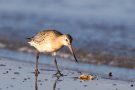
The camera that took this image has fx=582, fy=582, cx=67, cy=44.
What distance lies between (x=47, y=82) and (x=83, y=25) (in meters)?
10.1

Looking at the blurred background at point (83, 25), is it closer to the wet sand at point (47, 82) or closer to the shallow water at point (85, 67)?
the shallow water at point (85, 67)

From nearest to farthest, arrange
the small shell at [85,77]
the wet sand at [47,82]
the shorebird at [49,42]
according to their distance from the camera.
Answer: the wet sand at [47,82] → the small shell at [85,77] → the shorebird at [49,42]

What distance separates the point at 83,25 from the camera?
68.5 ft

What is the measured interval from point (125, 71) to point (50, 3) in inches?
492

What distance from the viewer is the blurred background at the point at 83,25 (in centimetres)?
1603

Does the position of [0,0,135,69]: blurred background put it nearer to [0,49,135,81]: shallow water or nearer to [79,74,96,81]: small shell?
[0,49,135,81]: shallow water

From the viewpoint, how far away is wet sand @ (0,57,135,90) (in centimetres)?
1042

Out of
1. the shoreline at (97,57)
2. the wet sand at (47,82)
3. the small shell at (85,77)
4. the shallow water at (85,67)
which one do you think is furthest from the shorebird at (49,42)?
the shoreline at (97,57)

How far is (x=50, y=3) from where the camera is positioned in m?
25.6

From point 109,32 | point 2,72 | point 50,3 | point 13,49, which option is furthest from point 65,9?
point 2,72

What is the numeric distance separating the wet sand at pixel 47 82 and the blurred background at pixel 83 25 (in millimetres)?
2912

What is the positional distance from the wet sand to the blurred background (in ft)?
9.55

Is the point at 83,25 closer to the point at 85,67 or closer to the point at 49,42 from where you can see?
the point at 85,67

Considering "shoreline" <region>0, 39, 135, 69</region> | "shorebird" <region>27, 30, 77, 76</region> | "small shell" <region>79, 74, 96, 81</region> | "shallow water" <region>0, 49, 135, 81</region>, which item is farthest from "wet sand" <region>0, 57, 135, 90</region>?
"shoreline" <region>0, 39, 135, 69</region>
